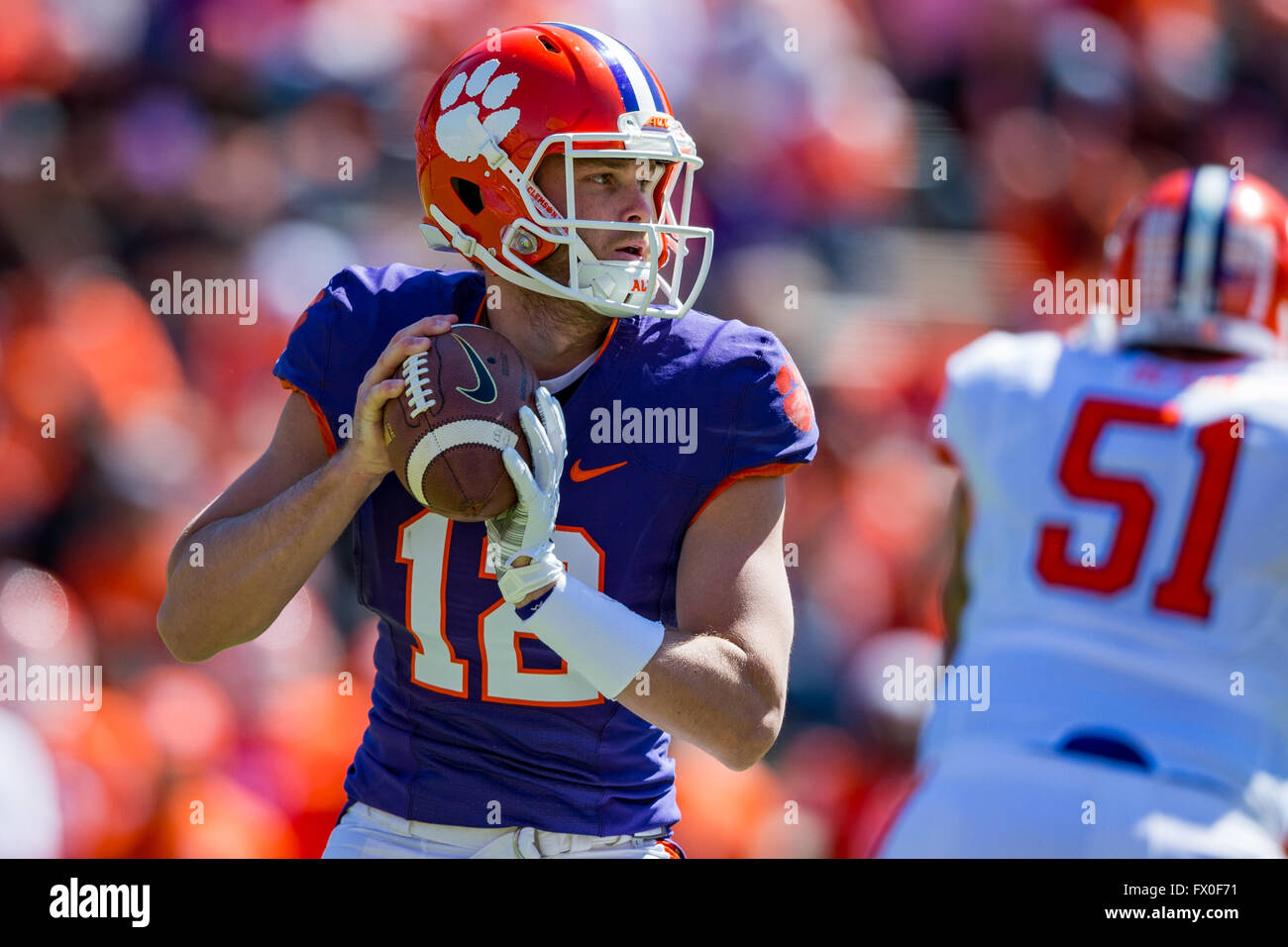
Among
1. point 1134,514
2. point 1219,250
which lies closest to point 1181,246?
point 1219,250

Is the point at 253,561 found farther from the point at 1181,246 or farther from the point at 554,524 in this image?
the point at 1181,246

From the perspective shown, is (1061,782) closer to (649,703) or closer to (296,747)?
(649,703)

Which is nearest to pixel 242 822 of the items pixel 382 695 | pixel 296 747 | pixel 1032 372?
pixel 296 747

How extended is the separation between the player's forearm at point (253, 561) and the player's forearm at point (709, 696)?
36cm

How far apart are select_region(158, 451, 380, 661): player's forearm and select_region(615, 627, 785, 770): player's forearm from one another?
1.17ft

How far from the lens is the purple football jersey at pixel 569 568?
1.61m

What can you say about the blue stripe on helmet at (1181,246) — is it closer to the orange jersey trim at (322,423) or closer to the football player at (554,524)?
the football player at (554,524)

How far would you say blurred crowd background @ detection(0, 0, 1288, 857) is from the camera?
3.35m

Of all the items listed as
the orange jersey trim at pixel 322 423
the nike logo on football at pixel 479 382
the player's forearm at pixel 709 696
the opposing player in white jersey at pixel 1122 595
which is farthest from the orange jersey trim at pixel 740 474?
the opposing player in white jersey at pixel 1122 595

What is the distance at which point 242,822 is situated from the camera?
10.2 feet

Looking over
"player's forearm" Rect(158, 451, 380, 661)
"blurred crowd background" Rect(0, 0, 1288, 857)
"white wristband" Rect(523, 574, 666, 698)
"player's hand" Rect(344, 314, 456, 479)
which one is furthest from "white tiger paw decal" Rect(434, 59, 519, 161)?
"blurred crowd background" Rect(0, 0, 1288, 857)

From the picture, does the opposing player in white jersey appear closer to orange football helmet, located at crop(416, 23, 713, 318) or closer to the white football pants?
the white football pants

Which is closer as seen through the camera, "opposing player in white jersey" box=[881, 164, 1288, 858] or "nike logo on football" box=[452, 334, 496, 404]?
"nike logo on football" box=[452, 334, 496, 404]

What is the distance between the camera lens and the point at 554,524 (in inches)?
62.1
